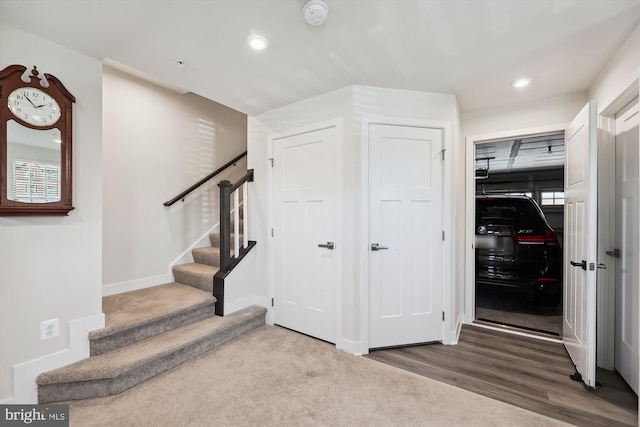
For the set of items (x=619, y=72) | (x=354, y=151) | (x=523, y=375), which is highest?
(x=619, y=72)

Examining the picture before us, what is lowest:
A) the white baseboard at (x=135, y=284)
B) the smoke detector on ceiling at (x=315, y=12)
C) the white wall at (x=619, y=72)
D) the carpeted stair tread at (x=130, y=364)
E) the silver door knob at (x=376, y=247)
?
the carpeted stair tread at (x=130, y=364)

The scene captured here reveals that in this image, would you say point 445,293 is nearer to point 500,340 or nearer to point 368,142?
point 500,340

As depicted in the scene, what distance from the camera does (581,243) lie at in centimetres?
200

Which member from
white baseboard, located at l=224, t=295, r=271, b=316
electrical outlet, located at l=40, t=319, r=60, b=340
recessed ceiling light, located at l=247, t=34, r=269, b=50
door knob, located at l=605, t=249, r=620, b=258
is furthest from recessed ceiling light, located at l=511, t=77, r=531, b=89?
electrical outlet, located at l=40, t=319, r=60, b=340

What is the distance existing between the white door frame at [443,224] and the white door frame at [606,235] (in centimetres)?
106

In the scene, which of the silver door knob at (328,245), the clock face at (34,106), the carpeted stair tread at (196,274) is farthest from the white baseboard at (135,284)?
the silver door knob at (328,245)

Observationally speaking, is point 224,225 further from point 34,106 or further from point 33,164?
point 34,106

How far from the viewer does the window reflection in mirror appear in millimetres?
1584

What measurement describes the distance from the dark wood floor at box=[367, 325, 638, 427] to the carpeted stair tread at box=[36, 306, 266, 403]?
1456 millimetres

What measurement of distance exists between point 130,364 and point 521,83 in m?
3.77

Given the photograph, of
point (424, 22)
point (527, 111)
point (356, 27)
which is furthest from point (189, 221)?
point (527, 111)

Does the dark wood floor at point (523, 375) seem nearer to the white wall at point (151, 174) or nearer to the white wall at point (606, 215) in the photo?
the white wall at point (606, 215)

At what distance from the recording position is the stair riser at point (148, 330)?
193 centimetres

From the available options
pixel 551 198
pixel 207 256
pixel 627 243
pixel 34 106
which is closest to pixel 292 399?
pixel 207 256
